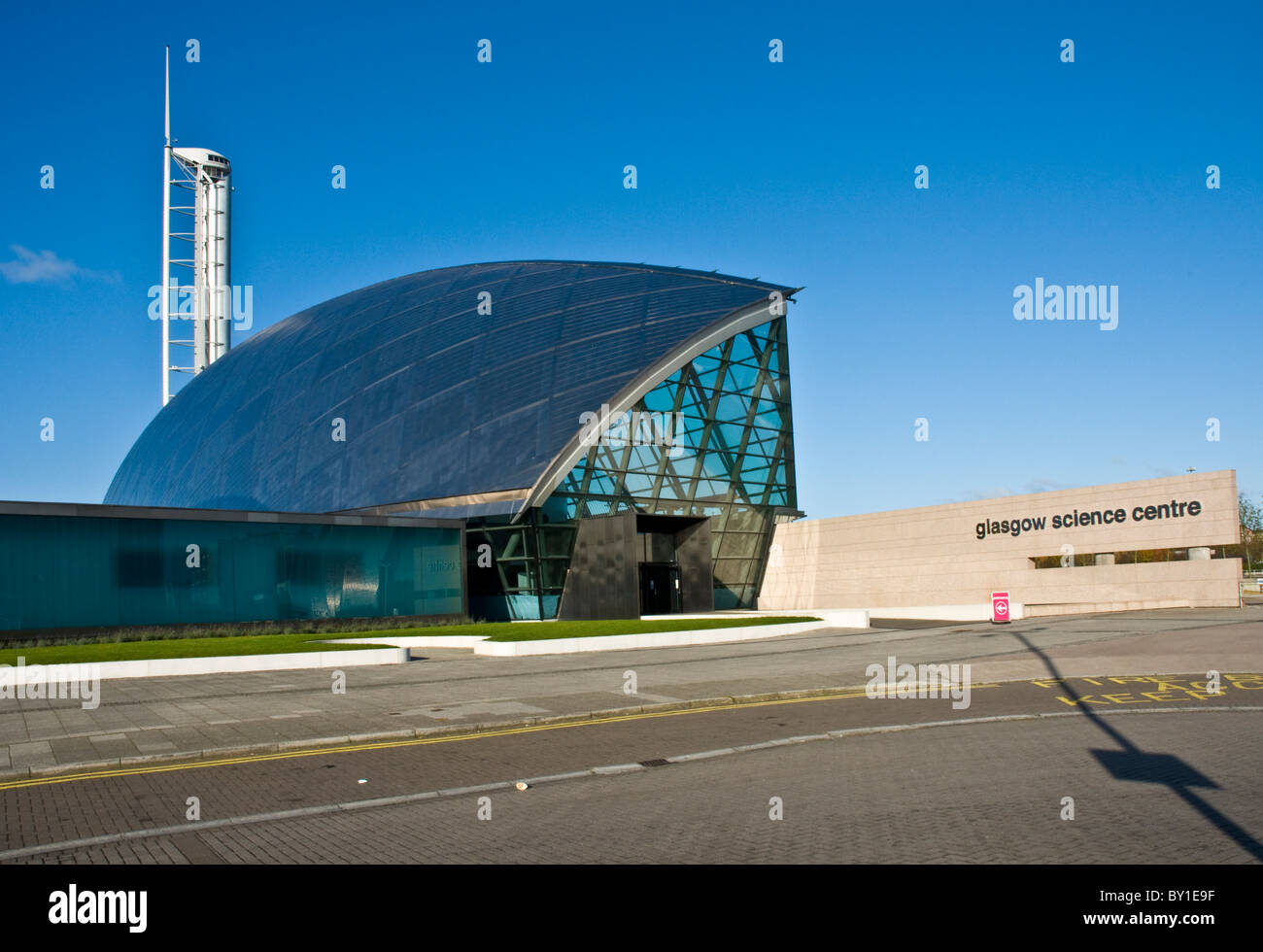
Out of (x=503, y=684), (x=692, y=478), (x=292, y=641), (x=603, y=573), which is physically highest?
(x=692, y=478)

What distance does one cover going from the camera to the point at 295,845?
7398 mm

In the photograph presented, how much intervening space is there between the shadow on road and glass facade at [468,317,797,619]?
29.7m

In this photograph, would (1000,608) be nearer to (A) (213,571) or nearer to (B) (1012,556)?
(B) (1012,556)

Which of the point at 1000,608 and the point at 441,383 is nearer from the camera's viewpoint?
the point at 1000,608

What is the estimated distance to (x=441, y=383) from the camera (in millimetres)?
45531

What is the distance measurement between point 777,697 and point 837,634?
16.7 meters

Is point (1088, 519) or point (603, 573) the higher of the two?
point (1088, 519)

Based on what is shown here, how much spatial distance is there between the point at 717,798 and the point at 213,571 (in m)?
28.8

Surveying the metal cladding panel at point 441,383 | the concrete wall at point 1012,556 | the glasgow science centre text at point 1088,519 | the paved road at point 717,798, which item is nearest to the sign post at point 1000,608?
the concrete wall at point 1012,556

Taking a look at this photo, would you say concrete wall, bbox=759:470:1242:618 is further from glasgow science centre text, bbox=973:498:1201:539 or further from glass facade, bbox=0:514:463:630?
glass facade, bbox=0:514:463:630

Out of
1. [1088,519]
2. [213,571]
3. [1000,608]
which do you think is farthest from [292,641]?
[1088,519]

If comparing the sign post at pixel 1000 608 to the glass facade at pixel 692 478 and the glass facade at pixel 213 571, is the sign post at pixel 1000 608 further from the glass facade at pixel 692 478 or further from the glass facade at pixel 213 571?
the glass facade at pixel 213 571

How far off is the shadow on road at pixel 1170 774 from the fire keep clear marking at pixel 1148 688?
A: 3.14 m

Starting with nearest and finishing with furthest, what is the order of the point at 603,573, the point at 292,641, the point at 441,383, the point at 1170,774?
the point at 1170,774 < the point at 292,641 < the point at 603,573 < the point at 441,383
